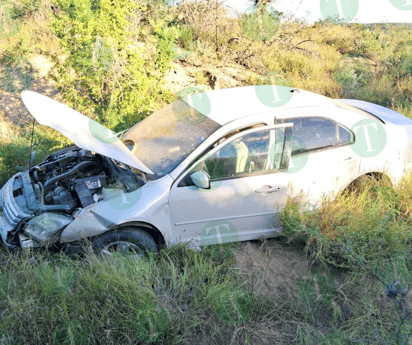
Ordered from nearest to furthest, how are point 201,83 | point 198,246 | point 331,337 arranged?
point 331,337 → point 198,246 → point 201,83

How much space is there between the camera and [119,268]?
10.7ft

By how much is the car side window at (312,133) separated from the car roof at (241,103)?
0.19 metres

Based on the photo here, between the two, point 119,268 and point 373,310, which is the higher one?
point 119,268

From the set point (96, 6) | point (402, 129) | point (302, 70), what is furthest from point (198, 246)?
point (302, 70)

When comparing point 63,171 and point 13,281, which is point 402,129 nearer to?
point 63,171

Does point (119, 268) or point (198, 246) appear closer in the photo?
point (119, 268)

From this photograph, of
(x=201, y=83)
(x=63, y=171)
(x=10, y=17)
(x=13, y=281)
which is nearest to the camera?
(x=13, y=281)

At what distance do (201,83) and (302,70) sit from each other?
283 centimetres

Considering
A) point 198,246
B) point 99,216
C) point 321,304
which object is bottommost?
point 321,304
